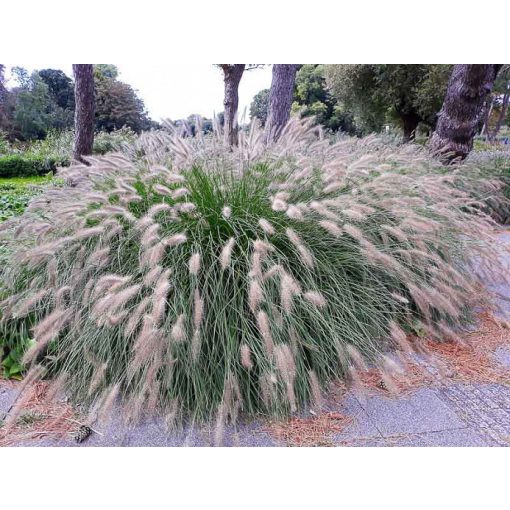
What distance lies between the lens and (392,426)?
197 cm

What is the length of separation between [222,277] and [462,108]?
452 cm

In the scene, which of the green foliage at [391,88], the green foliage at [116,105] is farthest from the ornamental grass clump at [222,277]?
the green foliage at [116,105]

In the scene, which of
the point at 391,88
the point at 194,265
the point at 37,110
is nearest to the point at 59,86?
the point at 37,110

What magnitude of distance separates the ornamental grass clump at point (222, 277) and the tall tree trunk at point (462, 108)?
250cm

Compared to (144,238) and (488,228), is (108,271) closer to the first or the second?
(144,238)

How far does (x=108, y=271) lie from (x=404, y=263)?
1.93 m

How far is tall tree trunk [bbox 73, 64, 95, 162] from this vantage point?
4.96m

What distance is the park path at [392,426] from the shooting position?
188 cm

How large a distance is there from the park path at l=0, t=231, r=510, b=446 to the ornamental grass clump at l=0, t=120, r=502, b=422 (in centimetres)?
→ 11

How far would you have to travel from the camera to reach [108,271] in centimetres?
236

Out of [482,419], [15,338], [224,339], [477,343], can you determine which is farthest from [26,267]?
[477,343]

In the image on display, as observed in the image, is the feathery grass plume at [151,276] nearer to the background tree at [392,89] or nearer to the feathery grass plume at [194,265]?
the feathery grass plume at [194,265]

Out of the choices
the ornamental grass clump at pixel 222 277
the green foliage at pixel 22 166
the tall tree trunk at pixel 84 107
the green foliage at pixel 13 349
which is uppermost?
the tall tree trunk at pixel 84 107

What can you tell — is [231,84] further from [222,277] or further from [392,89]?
[392,89]
